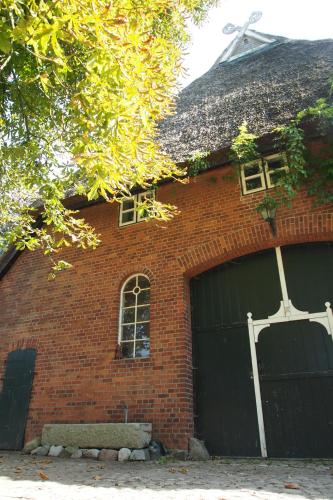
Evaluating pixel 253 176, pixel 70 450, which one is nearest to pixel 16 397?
pixel 70 450

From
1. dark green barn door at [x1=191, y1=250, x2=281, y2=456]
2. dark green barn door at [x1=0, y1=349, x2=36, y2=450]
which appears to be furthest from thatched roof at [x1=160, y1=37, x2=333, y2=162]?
dark green barn door at [x1=0, y1=349, x2=36, y2=450]

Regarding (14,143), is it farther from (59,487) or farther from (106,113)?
(59,487)

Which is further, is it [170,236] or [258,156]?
[170,236]

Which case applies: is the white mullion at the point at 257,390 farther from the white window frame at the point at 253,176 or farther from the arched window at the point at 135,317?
the white window frame at the point at 253,176

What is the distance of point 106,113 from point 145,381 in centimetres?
451

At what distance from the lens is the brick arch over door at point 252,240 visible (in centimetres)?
597

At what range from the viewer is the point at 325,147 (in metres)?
6.33

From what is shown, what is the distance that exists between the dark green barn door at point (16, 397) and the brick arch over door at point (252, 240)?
3.85 m

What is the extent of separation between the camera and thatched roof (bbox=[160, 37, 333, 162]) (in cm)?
692

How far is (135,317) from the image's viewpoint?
6945 mm

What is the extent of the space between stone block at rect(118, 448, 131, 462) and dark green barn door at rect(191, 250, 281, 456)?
1.24m

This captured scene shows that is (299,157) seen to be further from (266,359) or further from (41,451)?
(41,451)

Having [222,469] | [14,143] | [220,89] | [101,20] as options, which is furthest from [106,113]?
[220,89]

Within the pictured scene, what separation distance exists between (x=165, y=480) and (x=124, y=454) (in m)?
1.64
